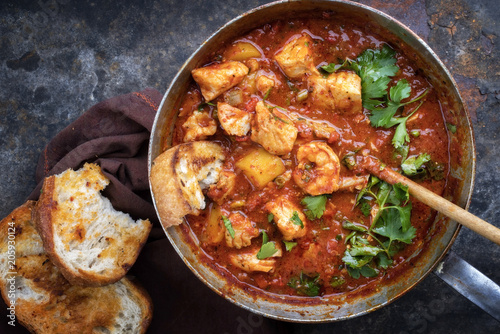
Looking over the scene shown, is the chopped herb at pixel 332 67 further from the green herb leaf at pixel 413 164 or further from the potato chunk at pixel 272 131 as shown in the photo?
the green herb leaf at pixel 413 164

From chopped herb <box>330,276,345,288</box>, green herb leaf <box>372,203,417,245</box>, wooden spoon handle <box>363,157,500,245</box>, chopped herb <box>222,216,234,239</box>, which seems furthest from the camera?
chopped herb <box>330,276,345,288</box>

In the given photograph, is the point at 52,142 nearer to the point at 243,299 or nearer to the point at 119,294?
the point at 119,294

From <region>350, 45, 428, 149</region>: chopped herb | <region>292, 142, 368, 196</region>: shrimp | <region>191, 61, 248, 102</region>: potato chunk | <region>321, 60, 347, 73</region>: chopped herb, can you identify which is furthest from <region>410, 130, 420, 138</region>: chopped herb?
<region>191, 61, 248, 102</region>: potato chunk

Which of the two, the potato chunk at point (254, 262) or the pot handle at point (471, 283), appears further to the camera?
the potato chunk at point (254, 262)

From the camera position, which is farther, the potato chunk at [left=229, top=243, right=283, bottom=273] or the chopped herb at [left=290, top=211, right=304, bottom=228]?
the potato chunk at [left=229, top=243, right=283, bottom=273]

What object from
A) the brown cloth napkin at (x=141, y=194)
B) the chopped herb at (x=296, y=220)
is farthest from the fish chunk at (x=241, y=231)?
the brown cloth napkin at (x=141, y=194)

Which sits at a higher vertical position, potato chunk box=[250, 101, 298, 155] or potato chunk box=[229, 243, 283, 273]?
potato chunk box=[250, 101, 298, 155]

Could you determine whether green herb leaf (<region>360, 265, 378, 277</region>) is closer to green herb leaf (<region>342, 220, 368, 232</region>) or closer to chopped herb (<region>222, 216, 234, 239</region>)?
green herb leaf (<region>342, 220, 368, 232</region>)
